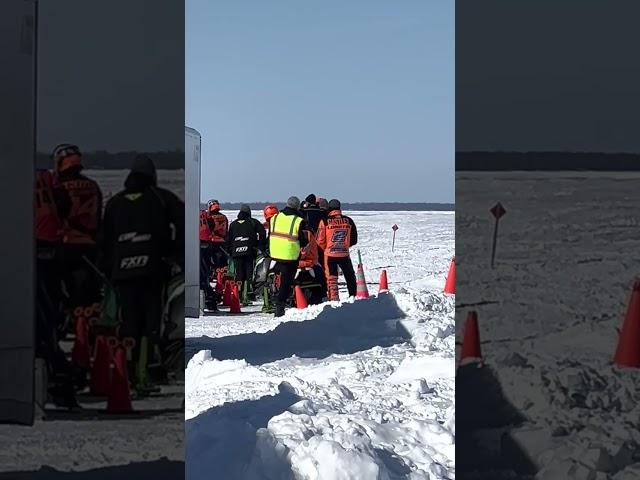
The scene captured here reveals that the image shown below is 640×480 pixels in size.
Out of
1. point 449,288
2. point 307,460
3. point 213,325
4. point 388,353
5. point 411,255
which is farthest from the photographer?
point 411,255

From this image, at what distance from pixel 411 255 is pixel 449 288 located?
573 inches

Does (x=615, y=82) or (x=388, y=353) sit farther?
(x=388, y=353)

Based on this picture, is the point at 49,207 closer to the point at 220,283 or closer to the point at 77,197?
the point at 77,197

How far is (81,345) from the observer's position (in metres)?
3.43

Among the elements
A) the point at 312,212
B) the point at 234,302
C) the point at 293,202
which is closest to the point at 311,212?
the point at 312,212

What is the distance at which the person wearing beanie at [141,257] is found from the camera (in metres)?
3.40

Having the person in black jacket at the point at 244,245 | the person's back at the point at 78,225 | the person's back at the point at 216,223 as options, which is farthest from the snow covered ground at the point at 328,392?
the person's back at the point at 216,223

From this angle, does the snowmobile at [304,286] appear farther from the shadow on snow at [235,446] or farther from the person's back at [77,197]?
the person's back at [77,197]

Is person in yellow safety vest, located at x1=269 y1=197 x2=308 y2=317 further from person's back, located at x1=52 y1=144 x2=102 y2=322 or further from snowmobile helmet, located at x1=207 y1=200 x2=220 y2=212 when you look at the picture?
person's back, located at x1=52 y1=144 x2=102 y2=322

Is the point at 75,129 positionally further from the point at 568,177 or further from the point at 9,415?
the point at 568,177

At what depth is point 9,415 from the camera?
135 inches

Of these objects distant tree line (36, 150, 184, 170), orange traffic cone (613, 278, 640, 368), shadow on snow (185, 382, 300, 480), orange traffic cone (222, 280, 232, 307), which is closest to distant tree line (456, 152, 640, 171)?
orange traffic cone (613, 278, 640, 368)

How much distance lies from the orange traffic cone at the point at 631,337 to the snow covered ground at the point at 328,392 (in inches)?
63.7

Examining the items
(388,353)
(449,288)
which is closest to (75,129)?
(388,353)
